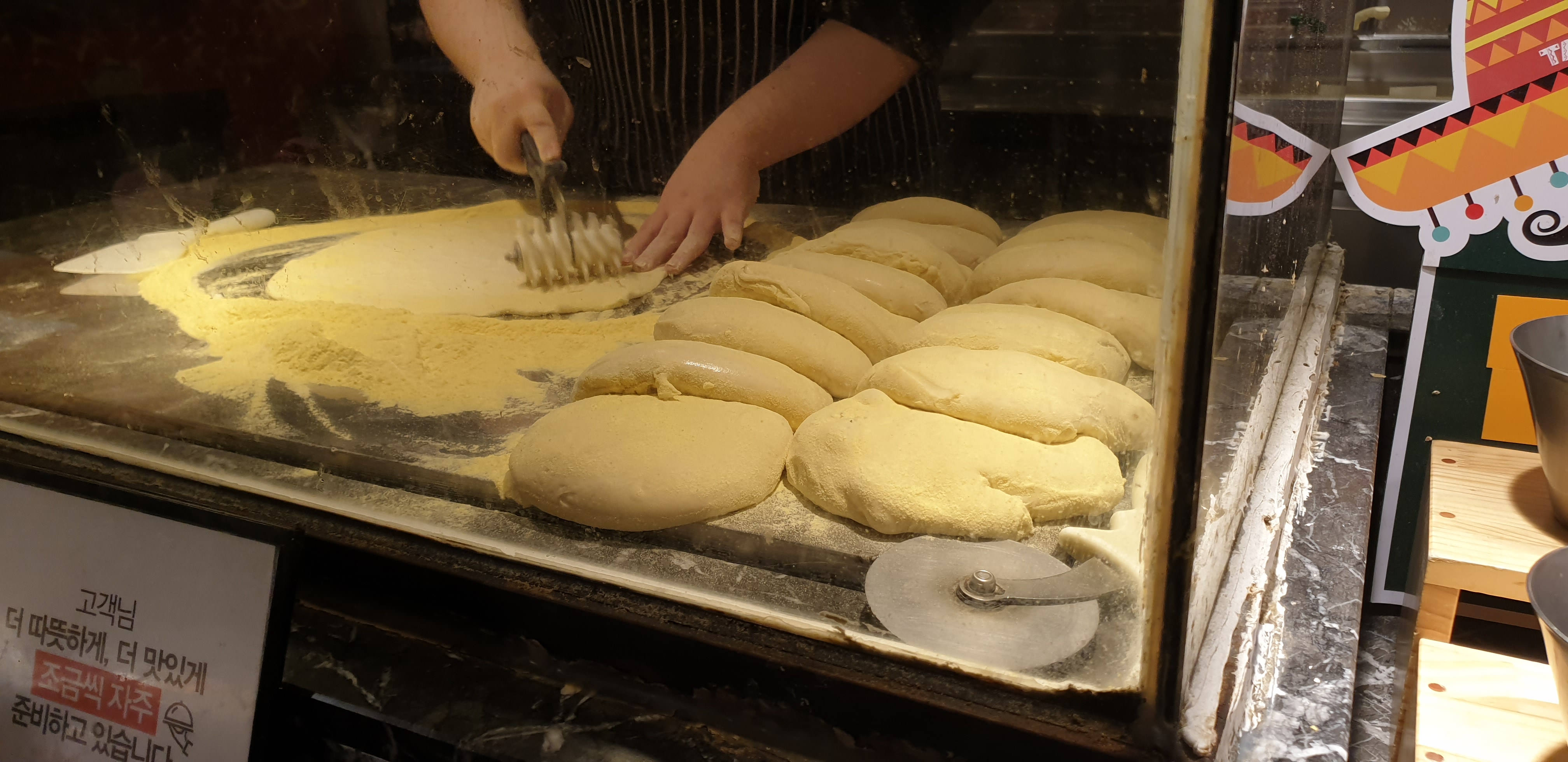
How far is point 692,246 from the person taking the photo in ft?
2.73

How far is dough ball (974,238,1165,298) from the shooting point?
0.54 meters

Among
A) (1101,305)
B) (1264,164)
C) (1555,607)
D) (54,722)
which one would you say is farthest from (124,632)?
(1555,607)

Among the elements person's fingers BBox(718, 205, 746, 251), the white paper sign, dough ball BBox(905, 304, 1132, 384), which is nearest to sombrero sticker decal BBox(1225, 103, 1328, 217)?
dough ball BBox(905, 304, 1132, 384)

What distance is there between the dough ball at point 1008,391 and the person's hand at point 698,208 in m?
0.21

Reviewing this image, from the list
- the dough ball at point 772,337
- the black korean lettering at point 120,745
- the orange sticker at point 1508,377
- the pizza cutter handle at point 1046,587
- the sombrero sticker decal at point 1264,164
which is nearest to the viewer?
the sombrero sticker decal at point 1264,164

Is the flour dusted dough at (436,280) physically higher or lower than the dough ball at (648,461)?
higher

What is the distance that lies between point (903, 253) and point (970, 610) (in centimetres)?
41

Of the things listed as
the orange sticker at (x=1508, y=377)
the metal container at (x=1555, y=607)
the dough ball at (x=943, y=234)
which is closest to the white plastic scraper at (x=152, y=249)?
the dough ball at (x=943, y=234)

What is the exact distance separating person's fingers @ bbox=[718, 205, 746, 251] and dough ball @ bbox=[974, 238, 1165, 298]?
248mm

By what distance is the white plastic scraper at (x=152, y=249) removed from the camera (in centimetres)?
99

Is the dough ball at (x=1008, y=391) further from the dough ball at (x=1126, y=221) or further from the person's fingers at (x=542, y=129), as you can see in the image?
the person's fingers at (x=542, y=129)

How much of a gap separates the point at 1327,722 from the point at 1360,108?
1.27 metres

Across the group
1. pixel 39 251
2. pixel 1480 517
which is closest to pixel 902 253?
pixel 1480 517

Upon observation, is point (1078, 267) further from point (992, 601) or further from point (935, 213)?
point (992, 601)
